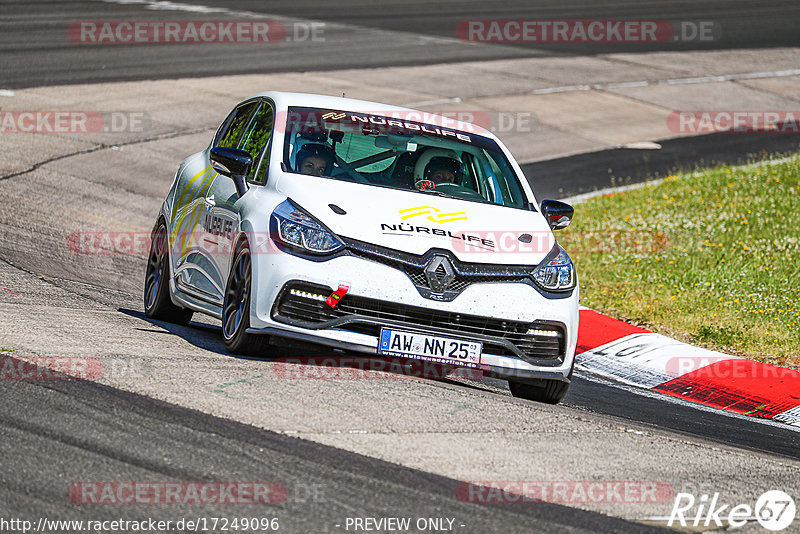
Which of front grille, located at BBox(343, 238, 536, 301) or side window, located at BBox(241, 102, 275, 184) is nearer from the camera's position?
front grille, located at BBox(343, 238, 536, 301)

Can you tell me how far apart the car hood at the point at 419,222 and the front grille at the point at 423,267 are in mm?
38

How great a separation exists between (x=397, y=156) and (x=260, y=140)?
962mm

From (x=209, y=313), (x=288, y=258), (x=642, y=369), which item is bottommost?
(x=642, y=369)

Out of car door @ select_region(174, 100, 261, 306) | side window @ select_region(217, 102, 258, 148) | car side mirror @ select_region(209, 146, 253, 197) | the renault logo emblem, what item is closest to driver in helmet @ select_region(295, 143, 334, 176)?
car side mirror @ select_region(209, 146, 253, 197)

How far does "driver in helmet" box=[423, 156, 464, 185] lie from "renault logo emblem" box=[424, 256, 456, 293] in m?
1.29

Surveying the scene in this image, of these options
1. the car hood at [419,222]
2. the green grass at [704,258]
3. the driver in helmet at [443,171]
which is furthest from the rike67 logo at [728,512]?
the green grass at [704,258]

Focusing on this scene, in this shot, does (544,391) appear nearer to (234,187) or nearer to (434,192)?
(434,192)

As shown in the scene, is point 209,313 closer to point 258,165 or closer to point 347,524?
point 258,165

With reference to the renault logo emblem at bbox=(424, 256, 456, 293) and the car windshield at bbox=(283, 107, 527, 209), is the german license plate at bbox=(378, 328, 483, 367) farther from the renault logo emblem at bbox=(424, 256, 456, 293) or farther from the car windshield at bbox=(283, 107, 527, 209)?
the car windshield at bbox=(283, 107, 527, 209)

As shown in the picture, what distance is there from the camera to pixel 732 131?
910 inches

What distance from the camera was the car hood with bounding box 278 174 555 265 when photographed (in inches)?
289

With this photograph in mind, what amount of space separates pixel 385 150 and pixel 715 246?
6337 millimetres

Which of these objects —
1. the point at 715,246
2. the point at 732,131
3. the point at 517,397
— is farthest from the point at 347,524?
the point at 732,131

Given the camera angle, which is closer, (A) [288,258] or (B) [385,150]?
(A) [288,258]
